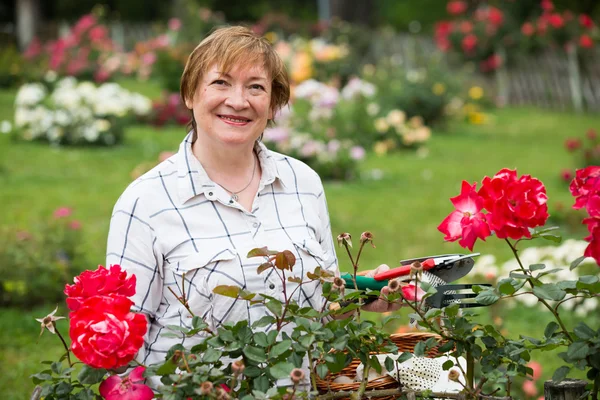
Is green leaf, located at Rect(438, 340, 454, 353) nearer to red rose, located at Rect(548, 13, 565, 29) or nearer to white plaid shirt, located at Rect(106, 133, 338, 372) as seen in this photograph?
white plaid shirt, located at Rect(106, 133, 338, 372)

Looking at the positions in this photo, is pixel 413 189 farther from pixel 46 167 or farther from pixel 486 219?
pixel 486 219

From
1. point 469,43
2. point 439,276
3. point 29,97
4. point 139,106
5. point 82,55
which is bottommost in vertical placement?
point 439,276

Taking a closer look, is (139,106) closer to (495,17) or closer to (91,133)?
(91,133)

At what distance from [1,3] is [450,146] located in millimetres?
18239

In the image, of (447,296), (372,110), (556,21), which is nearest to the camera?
(447,296)

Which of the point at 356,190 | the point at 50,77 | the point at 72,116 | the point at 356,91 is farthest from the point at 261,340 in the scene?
the point at 50,77

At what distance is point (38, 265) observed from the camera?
5176 millimetres

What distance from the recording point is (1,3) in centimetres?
2512

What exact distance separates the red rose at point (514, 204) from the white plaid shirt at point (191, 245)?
64 centimetres

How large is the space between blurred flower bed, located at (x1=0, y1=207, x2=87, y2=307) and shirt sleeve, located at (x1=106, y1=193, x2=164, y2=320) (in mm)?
2973

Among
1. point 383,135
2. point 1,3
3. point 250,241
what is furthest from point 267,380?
point 1,3

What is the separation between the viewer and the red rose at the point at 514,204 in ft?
5.69

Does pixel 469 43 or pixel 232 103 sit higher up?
pixel 469 43

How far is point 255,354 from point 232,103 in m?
0.80
